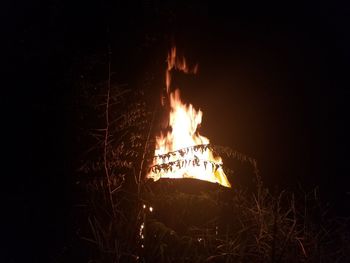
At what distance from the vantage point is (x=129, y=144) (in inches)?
185

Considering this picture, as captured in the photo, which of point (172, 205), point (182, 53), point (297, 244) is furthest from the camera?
point (182, 53)

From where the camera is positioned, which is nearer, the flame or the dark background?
the flame

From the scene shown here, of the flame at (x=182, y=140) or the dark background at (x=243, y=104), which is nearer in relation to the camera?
the flame at (x=182, y=140)

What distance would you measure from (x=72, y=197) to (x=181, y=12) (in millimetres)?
1922

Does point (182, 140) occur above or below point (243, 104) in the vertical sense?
below

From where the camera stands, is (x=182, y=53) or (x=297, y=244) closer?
(x=297, y=244)

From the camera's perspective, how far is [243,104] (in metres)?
5.30

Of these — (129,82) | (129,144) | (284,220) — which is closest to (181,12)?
(129,82)

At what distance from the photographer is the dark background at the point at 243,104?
16.8ft

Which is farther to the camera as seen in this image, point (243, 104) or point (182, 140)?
point (243, 104)

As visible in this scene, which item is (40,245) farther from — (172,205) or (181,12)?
(181,12)

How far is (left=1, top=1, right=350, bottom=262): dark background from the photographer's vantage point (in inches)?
201

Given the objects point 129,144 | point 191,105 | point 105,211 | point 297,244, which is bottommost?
point 297,244

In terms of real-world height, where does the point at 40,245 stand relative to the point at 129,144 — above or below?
below
